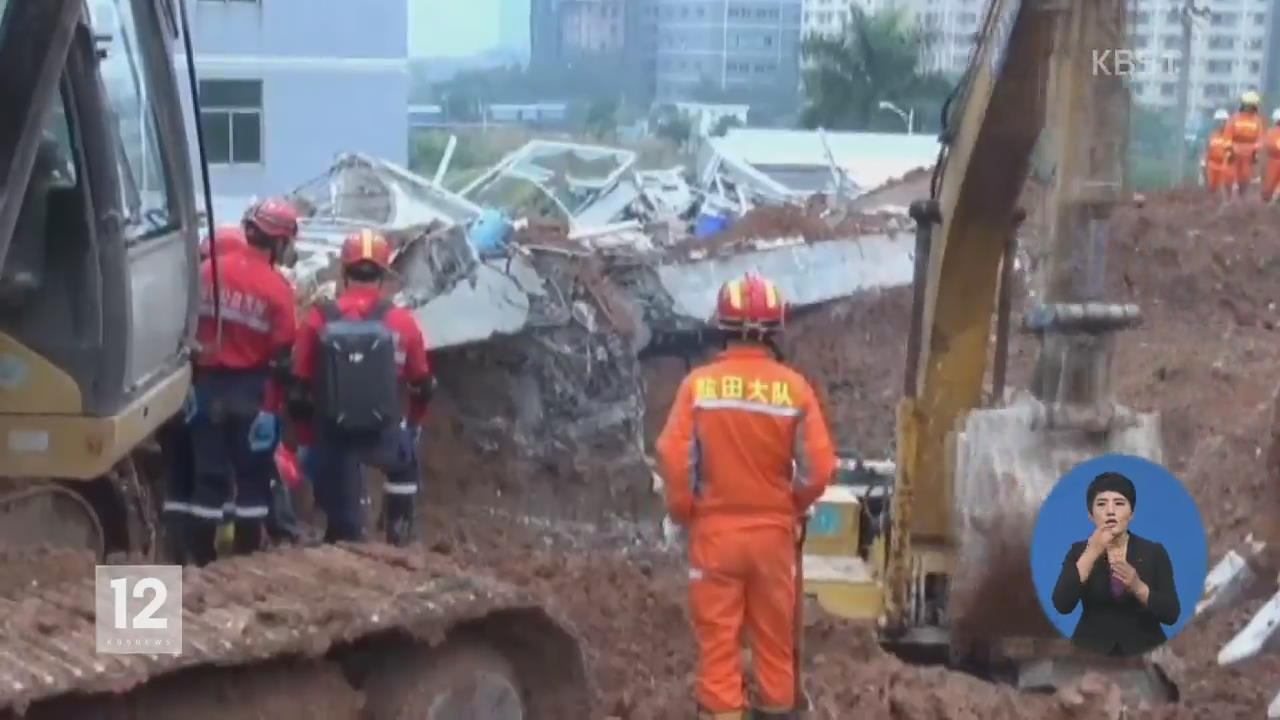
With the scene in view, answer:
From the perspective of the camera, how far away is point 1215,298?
1842 centimetres

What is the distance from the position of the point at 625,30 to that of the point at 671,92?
111 inches

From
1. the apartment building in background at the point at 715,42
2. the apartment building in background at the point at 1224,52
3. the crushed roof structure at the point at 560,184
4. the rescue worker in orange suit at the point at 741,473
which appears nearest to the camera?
the rescue worker in orange suit at the point at 741,473

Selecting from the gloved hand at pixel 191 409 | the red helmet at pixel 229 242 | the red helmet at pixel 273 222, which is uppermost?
the red helmet at pixel 273 222

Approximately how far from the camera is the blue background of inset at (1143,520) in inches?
214

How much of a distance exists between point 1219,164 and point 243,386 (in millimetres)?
17651

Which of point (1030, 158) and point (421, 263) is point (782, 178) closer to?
point (421, 263)

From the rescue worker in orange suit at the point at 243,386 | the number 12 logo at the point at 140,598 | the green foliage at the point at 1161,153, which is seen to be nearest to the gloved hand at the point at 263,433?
the rescue worker in orange suit at the point at 243,386

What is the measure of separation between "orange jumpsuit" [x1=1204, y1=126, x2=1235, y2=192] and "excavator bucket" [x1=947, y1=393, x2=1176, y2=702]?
17.1 metres

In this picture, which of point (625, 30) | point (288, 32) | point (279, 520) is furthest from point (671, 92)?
point (279, 520)

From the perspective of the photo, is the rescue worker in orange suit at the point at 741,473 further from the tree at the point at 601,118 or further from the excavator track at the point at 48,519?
the tree at the point at 601,118

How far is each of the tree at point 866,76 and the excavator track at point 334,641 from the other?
41167 millimetres

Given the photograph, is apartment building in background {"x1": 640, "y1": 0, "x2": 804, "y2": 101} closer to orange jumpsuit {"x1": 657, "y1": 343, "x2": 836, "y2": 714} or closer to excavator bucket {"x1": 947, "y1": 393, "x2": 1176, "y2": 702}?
orange jumpsuit {"x1": 657, "y1": 343, "x2": 836, "y2": 714}

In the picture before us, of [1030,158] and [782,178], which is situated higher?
[1030,158]

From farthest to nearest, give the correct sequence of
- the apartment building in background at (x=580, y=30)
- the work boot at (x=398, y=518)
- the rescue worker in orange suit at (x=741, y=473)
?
the apartment building in background at (x=580, y=30), the work boot at (x=398, y=518), the rescue worker in orange suit at (x=741, y=473)
